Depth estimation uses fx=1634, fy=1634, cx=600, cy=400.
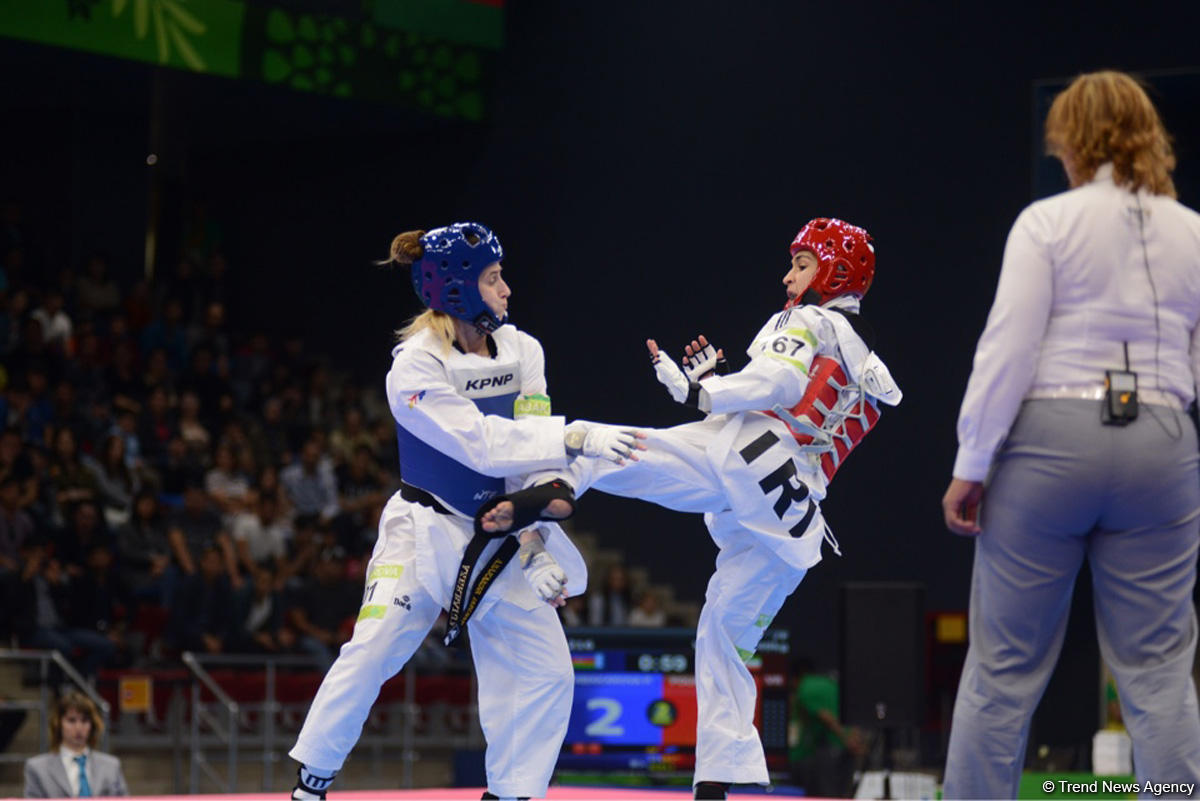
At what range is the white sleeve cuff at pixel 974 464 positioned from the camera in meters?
3.46

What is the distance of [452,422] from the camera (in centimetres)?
456

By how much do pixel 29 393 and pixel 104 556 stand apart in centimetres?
232

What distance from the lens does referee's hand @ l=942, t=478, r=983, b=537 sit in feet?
11.5

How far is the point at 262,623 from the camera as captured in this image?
11117mm

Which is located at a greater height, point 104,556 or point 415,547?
point 415,547

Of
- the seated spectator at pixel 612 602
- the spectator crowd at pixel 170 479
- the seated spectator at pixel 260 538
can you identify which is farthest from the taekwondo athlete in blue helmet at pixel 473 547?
the seated spectator at pixel 612 602

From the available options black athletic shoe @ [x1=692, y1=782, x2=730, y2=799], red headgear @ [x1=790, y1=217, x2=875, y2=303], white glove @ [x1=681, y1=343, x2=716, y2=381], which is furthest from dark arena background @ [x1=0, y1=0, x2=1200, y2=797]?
white glove @ [x1=681, y1=343, x2=716, y2=381]

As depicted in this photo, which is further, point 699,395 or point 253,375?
point 253,375

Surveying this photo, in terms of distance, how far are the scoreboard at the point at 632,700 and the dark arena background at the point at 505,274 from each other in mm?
19

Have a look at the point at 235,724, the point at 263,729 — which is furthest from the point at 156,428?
the point at 235,724

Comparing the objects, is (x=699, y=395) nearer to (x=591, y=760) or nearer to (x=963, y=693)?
(x=963, y=693)

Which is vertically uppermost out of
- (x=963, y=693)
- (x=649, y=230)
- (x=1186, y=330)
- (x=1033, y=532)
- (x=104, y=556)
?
(x=649, y=230)

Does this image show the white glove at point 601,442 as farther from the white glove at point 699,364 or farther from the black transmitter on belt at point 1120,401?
the black transmitter on belt at point 1120,401

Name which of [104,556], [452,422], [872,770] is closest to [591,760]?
[872,770]
